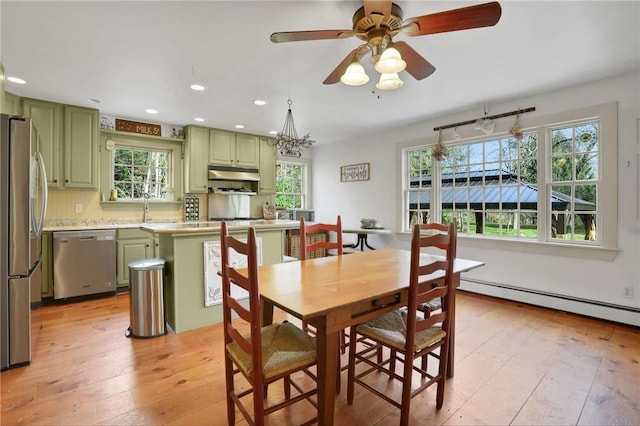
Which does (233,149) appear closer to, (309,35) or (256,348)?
(309,35)

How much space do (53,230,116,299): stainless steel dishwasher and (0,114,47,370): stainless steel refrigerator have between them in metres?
1.53

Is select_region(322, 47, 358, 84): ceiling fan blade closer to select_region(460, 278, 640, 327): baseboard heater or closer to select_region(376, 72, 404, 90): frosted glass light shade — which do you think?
select_region(376, 72, 404, 90): frosted glass light shade

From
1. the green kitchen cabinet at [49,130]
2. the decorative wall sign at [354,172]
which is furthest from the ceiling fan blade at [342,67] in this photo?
the green kitchen cabinet at [49,130]

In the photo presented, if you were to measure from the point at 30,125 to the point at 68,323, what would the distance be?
1.91 meters

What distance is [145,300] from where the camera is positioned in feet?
8.70

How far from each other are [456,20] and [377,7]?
41cm

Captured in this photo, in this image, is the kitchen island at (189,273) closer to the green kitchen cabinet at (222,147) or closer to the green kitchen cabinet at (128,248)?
the green kitchen cabinet at (128,248)

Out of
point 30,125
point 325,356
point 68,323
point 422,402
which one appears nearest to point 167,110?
point 30,125

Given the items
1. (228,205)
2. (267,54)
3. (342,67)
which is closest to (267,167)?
(228,205)

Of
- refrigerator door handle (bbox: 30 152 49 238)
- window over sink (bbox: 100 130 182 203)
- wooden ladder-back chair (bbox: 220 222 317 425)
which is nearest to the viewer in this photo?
wooden ladder-back chair (bbox: 220 222 317 425)

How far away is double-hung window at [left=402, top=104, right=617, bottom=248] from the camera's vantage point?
10.0ft

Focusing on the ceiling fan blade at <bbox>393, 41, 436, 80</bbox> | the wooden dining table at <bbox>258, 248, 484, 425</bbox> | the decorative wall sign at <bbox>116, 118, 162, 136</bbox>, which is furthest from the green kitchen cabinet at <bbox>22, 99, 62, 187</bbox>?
the ceiling fan blade at <bbox>393, 41, 436, 80</bbox>

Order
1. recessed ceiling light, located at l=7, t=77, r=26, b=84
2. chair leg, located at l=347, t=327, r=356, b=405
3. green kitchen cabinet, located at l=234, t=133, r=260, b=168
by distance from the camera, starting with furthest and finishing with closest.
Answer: green kitchen cabinet, located at l=234, t=133, r=260, b=168, recessed ceiling light, located at l=7, t=77, r=26, b=84, chair leg, located at l=347, t=327, r=356, b=405

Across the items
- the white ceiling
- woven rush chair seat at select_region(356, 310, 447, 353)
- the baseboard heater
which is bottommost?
the baseboard heater
